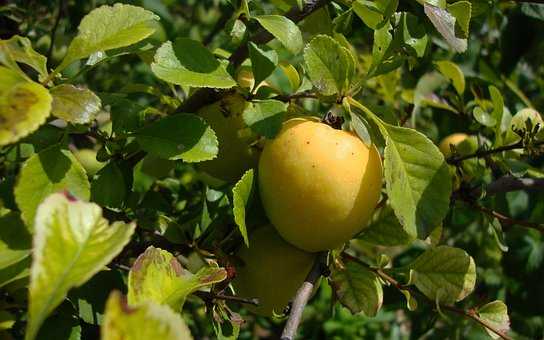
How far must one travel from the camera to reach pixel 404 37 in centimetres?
90

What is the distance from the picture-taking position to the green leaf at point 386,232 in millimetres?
998

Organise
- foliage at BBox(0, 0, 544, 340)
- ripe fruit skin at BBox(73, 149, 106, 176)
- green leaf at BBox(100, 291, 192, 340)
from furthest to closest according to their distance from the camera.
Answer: ripe fruit skin at BBox(73, 149, 106, 176)
foliage at BBox(0, 0, 544, 340)
green leaf at BBox(100, 291, 192, 340)

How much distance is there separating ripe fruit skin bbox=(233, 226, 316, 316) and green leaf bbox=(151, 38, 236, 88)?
22 cm

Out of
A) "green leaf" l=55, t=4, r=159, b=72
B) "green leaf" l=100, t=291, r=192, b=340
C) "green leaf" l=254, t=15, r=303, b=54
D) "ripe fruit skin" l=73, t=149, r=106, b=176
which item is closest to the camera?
"green leaf" l=100, t=291, r=192, b=340

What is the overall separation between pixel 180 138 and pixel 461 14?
0.36 metres

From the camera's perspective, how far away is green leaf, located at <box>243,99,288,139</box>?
840 millimetres

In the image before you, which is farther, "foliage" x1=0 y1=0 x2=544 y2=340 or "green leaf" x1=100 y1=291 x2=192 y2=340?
"foliage" x1=0 y1=0 x2=544 y2=340

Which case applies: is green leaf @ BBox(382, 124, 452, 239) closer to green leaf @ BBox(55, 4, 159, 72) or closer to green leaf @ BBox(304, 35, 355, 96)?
green leaf @ BBox(304, 35, 355, 96)

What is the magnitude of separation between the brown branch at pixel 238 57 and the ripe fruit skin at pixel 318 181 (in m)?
0.12

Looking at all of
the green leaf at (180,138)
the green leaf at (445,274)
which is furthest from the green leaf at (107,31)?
the green leaf at (445,274)

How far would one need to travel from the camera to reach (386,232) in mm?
1011

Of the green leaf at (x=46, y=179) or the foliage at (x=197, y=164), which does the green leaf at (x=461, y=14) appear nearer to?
the foliage at (x=197, y=164)

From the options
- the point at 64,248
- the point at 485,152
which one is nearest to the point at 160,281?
the point at 64,248

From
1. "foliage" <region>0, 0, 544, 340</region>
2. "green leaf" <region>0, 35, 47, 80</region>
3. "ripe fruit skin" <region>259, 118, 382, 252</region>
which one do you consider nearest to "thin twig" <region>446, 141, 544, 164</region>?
"foliage" <region>0, 0, 544, 340</region>
